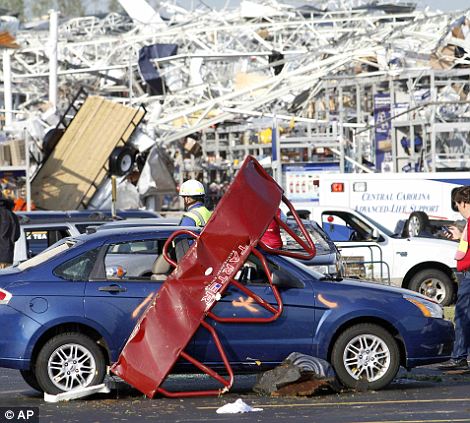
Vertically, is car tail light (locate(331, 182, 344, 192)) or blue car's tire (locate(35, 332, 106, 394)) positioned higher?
car tail light (locate(331, 182, 344, 192))

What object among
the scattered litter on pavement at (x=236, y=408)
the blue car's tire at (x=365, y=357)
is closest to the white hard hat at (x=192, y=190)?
the blue car's tire at (x=365, y=357)

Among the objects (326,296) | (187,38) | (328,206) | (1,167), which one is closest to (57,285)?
(326,296)

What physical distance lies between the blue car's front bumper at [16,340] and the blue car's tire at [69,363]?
0.15 m

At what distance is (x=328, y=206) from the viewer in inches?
827

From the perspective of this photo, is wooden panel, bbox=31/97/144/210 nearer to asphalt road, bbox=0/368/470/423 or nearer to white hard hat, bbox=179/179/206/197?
white hard hat, bbox=179/179/206/197

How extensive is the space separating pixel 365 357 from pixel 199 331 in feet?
5.02

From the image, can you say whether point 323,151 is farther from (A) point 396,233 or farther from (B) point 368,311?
(B) point 368,311

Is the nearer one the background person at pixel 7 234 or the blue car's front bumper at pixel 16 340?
the blue car's front bumper at pixel 16 340

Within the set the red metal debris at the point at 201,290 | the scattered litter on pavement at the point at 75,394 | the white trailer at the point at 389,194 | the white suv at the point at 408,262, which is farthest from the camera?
the white trailer at the point at 389,194

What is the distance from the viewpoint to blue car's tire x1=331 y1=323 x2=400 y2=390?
10.6 m

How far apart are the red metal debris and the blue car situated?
0.14m

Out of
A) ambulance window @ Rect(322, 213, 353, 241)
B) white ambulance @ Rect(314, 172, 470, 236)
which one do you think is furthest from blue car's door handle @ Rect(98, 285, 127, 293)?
white ambulance @ Rect(314, 172, 470, 236)

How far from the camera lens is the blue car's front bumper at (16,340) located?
1010 cm

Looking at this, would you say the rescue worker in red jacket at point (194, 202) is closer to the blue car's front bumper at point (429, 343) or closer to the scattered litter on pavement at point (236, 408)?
the blue car's front bumper at point (429, 343)
